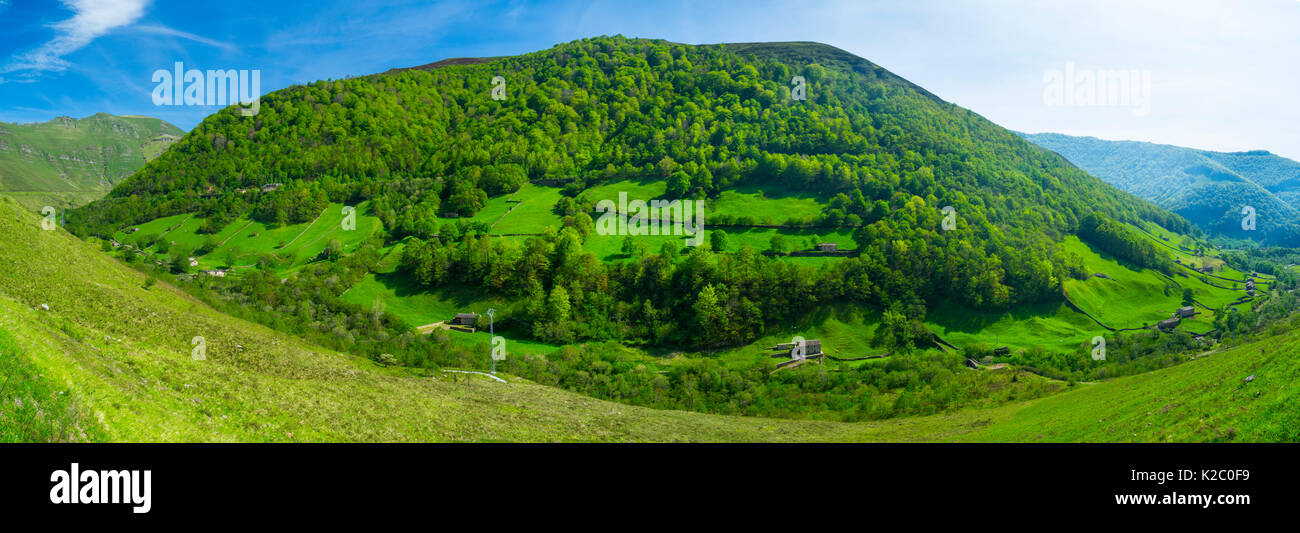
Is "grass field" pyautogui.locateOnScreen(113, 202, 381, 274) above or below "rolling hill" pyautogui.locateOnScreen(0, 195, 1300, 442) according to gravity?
Result: above

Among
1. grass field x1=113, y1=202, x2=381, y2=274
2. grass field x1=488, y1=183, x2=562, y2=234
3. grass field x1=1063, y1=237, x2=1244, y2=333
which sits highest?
grass field x1=488, y1=183, x2=562, y2=234

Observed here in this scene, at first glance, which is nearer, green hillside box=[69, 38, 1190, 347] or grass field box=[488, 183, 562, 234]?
green hillside box=[69, 38, 1190, 347]

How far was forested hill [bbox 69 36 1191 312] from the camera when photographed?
316ft

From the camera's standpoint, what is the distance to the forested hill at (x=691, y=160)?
96.4m

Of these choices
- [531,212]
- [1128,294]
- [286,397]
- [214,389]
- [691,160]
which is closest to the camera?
[214,389]

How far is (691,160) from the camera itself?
141625 millimetres

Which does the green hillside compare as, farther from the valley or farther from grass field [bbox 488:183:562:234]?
the valley

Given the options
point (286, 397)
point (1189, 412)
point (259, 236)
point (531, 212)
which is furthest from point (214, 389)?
point (259, 236)

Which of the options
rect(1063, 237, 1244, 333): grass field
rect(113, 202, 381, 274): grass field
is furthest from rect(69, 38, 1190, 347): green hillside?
rect(1063, 237, 1244, 333): grass field

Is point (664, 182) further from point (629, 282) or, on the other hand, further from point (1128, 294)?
point (1128, 294)

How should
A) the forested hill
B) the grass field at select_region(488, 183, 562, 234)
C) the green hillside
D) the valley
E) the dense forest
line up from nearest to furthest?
the valley → the dense forest → the green hillside → the forested hill → the grass field at select_region(488, 183, 562, 234)

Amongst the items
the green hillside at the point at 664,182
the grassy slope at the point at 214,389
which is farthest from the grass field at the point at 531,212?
the grassy slope at the point at 214,389

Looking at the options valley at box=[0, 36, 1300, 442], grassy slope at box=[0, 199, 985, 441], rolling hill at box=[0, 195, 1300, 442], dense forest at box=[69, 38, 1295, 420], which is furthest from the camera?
dense forest at box=[69, 38, 1295, 420]

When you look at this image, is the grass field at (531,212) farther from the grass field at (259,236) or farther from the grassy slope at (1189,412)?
the grassy slope at (1189,412)
